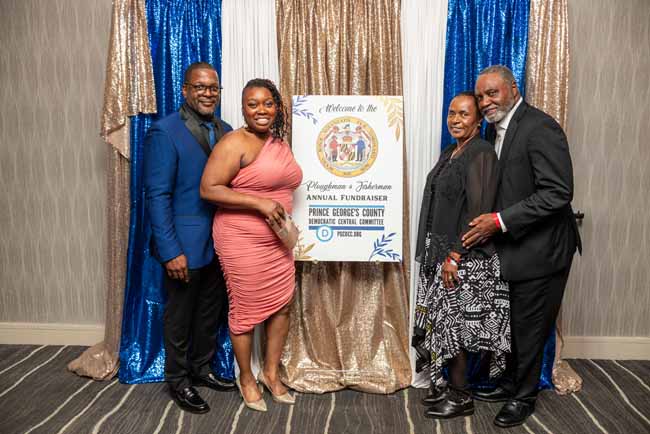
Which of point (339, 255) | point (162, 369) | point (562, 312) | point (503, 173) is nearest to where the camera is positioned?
point (503, 173)

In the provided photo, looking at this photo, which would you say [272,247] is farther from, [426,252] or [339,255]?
[426,252]

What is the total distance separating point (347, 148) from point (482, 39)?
0.93 m

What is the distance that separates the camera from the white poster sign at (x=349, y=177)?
2854 mm

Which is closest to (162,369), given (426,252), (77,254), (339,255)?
(77,254)

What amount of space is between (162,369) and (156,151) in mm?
1270

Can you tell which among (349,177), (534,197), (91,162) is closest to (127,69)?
(91,162)

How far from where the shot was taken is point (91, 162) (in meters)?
3.41

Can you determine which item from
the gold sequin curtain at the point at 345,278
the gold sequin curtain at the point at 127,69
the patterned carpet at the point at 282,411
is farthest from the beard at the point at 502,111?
the gold sequin curtain at the point at 127,69

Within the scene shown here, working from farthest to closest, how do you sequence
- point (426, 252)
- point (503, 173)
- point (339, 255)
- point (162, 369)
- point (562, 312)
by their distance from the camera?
point (562, 312) < point (162, 369) < point (339, 255) < point (426, 252) < point (503, 173)

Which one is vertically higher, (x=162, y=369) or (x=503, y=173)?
(x=503, y=173)

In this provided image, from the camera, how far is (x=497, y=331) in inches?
100

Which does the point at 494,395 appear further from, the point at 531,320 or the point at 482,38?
the point at 482,38

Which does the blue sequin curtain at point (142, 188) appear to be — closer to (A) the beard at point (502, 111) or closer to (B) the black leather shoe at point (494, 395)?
(B) the black leather shoe at point (494, 395)

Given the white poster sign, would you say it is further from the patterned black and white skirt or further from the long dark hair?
the patterned black and white skirt
